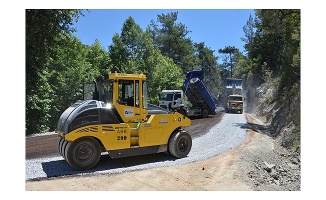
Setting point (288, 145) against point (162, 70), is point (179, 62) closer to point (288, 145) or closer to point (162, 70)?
point (162, 70)

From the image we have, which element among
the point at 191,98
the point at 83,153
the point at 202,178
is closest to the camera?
the point at 202,178

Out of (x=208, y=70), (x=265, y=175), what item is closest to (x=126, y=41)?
(x=208, y=70)

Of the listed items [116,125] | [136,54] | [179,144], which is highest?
[136,54]

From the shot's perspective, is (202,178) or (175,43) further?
(175,43)

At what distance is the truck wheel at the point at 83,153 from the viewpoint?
6.76 meters

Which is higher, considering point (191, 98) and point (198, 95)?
point (198, 95)

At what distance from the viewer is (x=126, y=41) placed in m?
22.7

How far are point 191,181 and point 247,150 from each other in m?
3.40

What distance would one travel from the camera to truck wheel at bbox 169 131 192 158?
814cm

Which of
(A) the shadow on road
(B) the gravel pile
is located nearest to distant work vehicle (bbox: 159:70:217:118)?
(B) the gravel pile

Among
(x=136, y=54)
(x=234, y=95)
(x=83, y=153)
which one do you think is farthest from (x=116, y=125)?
(x=234, y=95)

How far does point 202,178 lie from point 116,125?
2.24m

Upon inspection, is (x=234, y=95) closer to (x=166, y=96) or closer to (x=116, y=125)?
(x=166, y=96)

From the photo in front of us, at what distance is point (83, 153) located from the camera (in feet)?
22.7
